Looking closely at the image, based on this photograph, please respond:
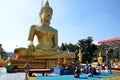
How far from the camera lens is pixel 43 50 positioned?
24.0 meters

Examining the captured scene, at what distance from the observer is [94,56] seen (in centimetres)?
4656

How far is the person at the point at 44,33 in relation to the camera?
24406 millimetres

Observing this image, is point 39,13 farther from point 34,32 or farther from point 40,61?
point 40,61

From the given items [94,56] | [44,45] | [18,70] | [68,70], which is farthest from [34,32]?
[94,56]

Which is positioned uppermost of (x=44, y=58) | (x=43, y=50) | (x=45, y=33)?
(x=45, y=33)

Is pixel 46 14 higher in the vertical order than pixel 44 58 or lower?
higher

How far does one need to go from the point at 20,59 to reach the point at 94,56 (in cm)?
2622

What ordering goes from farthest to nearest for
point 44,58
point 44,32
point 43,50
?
point 44,32, point 43,50, point 44,58

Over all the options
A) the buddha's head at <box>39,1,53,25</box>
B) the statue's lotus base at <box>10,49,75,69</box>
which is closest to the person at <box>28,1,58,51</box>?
the buddha's head at <box>39,1,53,25</box>

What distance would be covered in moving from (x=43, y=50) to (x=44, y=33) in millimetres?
1927

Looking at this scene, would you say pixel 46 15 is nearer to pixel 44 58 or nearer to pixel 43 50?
pixel 43 50

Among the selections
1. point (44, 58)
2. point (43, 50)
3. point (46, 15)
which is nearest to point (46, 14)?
point (46, 15)

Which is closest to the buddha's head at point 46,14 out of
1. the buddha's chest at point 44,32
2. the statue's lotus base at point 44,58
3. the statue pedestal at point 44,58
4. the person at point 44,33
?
the person at point 44,33

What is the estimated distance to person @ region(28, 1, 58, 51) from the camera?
80.1ft
